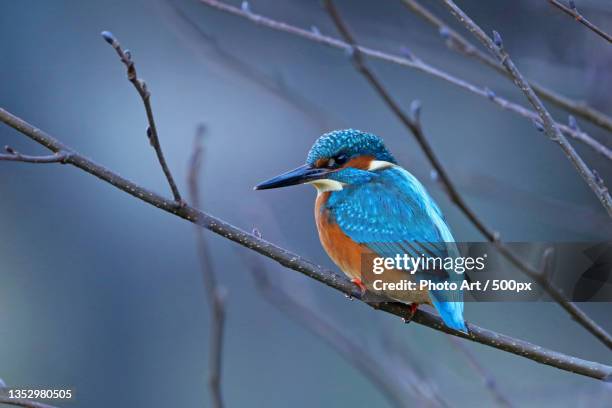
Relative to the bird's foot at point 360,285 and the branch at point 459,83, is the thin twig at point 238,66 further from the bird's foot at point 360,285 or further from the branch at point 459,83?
the bird's foot at point 360,285

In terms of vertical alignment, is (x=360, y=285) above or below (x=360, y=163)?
below

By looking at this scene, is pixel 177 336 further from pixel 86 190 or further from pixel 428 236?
pixel 428 236

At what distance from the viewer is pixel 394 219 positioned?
6.21 ft

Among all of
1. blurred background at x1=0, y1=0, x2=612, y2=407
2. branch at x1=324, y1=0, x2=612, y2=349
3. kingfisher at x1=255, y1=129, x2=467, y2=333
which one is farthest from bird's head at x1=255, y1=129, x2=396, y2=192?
blurred background at x1=0, y1=0, x2=612, y2=407

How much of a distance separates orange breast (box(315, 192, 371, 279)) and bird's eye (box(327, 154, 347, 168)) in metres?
0.07

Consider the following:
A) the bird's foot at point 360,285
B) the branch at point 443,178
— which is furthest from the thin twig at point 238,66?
the branch at point 443,178

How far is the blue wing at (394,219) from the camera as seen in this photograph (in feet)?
5.95

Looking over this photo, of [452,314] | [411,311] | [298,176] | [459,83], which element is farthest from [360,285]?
[459,83]

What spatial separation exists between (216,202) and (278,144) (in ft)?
1.70

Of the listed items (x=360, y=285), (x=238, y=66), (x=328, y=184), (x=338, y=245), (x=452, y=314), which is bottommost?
(x=452, y=314)

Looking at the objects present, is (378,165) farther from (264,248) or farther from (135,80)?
(135,80)

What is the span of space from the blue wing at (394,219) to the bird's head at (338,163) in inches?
1.1

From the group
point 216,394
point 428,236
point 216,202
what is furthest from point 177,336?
point 216,394

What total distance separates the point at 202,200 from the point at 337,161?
1766 mm
